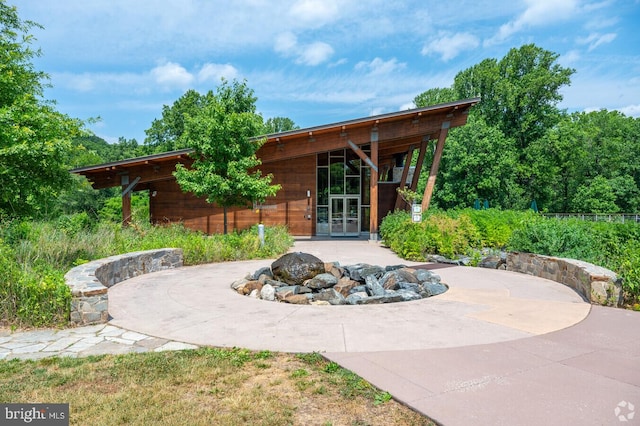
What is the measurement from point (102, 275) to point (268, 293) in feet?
10.7

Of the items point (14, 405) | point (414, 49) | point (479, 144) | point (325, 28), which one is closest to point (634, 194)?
point (479, 144)

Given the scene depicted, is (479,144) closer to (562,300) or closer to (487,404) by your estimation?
(562,300)

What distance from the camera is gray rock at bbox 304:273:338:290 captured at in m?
7.47

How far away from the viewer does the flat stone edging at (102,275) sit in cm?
526

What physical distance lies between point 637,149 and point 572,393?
44817mm

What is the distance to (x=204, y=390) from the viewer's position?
10.6 ft

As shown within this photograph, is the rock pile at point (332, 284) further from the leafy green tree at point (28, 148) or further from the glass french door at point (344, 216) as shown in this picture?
the glass french door at point (344, 216)

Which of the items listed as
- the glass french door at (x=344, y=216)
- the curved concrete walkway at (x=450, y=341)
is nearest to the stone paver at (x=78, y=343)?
the curved concrete walkway at (x=450, y=341)

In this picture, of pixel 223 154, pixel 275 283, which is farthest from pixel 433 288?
pixel 223 154

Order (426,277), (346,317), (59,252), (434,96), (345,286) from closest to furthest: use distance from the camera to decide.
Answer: (346,317), (345,286), (426,277), (59,252), (434,96)

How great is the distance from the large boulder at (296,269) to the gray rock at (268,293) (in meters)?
0.74

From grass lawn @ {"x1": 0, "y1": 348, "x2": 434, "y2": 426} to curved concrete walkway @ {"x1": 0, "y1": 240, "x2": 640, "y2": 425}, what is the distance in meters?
0.26

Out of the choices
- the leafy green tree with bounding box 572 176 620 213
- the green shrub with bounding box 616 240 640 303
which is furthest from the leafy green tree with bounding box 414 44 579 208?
the green shrub with bounding box 616 240 640 303
